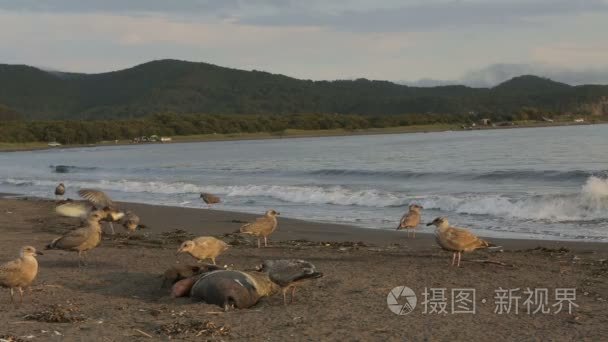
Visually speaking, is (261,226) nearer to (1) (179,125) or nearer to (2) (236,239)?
(2) (236,239)

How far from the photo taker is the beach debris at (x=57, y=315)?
7941 millimetres

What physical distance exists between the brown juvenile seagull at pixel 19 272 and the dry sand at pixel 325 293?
24 centimetres

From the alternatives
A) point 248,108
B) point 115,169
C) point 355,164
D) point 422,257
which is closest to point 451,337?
A: point 422,257

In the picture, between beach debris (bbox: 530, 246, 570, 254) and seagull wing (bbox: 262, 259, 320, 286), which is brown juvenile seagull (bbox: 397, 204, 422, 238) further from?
seagull wing (bbox: 262, 259, 320, 286)

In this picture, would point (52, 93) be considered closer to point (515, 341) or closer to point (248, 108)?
point (248, 108)

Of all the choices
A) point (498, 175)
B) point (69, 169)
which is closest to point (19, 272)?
point (498, 175)

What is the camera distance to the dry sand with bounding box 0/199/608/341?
7449 mm

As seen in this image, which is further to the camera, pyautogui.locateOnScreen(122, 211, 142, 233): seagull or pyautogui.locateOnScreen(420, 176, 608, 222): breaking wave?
pyautogui.locateOnScreen(420, 176, 608, 222): breaking wave

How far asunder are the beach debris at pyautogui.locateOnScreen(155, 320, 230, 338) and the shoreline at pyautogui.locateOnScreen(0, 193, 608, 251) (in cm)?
664

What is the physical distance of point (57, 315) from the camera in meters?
8.03

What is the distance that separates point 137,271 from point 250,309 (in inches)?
121

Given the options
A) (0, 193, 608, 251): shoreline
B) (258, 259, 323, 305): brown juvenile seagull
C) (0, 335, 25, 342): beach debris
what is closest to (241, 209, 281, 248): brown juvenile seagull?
(0, 193, 608, 251): shoreline

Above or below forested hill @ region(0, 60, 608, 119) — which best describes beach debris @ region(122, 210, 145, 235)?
below

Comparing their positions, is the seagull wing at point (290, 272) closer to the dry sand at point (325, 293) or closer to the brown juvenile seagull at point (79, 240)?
the dry sand at point (325, 293)
